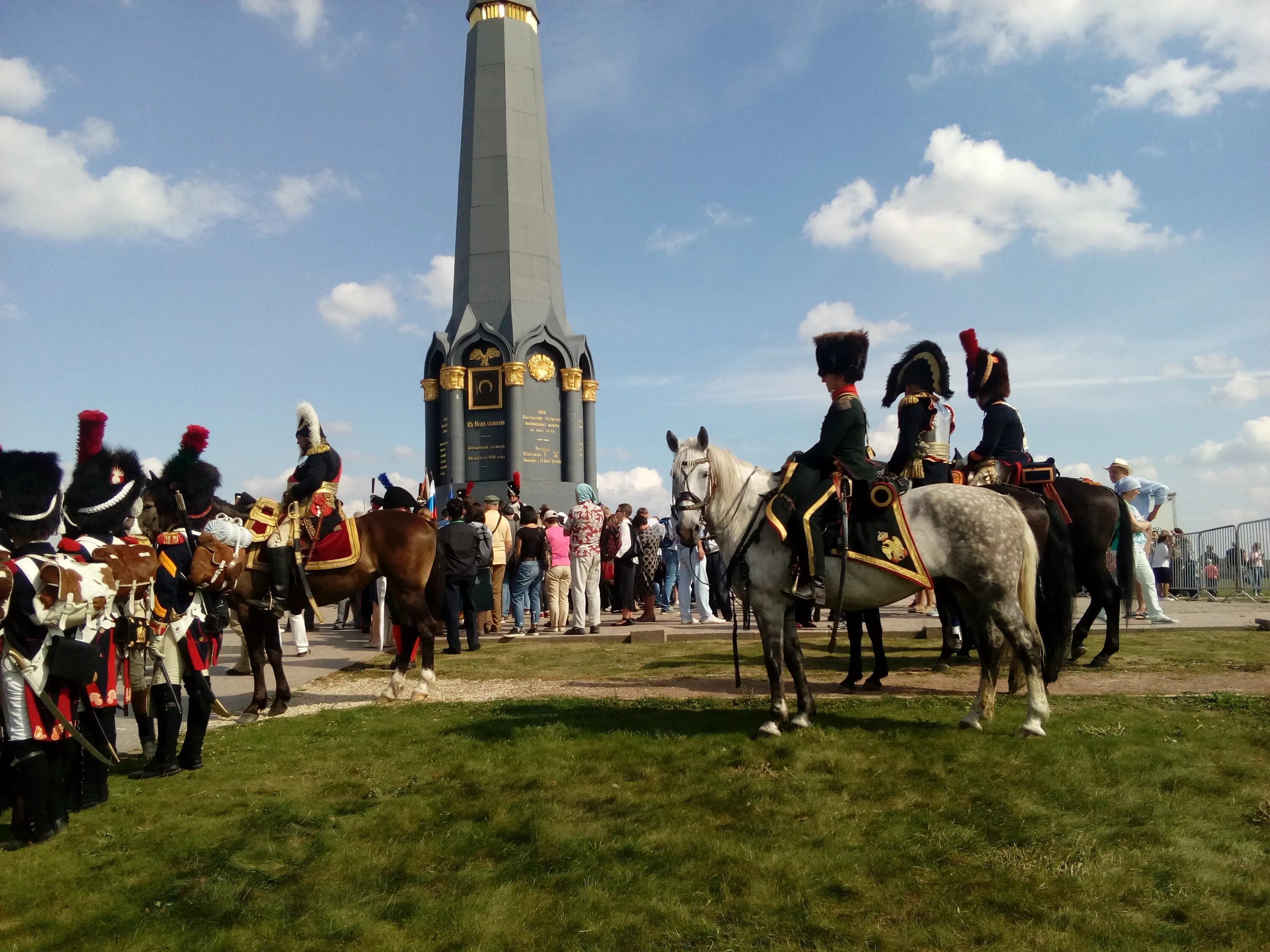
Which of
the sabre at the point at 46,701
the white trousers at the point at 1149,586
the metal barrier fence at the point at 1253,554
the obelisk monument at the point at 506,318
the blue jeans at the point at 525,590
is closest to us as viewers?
the sabre at the point at 46,701

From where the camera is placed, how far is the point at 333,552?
8984 millimetres

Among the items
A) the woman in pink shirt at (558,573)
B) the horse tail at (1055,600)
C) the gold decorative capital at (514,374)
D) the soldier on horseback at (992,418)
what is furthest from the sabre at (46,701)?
the gold decorative capital at (514,374)

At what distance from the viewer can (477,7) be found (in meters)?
24.1

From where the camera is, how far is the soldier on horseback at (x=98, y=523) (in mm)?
5500

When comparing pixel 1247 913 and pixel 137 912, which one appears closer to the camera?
pixel 1247 913

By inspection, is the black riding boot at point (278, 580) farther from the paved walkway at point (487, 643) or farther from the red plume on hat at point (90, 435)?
the red plume on hat at point (90, 435)

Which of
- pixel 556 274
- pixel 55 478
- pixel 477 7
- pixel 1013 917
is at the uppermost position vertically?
pixel 477 7

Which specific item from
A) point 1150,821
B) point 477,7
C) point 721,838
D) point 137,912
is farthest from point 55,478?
point 477,7

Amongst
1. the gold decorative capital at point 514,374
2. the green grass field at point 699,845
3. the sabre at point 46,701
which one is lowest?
the green grass field at point 699,845

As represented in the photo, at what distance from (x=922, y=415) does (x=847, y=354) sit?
5.72 feet

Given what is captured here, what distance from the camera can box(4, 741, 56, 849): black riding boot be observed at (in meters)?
4.91

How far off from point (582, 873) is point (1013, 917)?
1.96 meters

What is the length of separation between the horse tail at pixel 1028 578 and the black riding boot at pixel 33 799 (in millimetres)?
6199

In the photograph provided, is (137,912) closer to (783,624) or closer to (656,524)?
(783,624)
